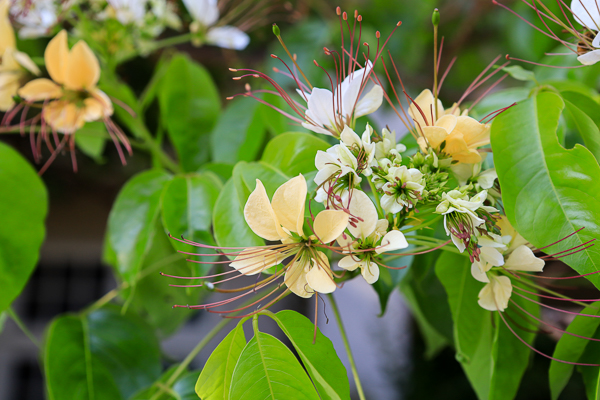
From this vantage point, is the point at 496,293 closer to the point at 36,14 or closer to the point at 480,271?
the point at 480,271

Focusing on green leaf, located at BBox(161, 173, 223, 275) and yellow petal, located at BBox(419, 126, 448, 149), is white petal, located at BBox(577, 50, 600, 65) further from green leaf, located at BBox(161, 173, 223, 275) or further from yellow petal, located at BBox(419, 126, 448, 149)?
green leaf, located at BBox(161, 173, 223, 275)

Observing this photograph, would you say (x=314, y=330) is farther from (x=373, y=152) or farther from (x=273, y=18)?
(x=273, y=18)

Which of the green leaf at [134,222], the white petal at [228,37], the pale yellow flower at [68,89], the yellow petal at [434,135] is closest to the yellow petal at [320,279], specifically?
the yellow petal at [434,135]

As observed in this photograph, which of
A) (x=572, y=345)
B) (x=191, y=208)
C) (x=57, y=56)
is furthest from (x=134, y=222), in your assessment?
(x=572, y=345)

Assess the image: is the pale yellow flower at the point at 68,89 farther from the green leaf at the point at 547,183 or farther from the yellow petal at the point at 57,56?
the green leaf at the point at 547,183

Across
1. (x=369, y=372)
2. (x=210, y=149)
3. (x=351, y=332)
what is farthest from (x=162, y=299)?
(x=351, y=332)

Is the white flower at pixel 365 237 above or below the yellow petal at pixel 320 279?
above

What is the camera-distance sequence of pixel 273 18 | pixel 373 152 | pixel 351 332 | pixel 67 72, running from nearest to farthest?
pixel 373 152 < pixel 67 72 < pixel 273 18 < pixel 351 332
